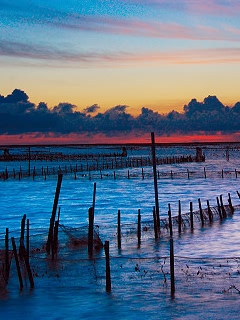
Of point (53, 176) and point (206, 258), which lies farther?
point (53, 176)

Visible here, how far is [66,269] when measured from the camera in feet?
58.9

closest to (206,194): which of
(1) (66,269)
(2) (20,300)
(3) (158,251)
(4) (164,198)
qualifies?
(4) (164,198)

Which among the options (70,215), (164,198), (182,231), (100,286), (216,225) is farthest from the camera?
(164,198)

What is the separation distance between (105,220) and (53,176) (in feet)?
139

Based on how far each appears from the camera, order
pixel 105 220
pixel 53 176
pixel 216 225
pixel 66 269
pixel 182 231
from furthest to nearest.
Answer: pixel 53 176 < pixel 105 220 < pixel 216 225 < pixel 182 231 < pixel 66 269

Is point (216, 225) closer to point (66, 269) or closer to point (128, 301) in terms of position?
point (66, 269)

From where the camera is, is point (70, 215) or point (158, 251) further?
point (70, 215)

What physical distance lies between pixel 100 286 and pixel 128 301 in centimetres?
164

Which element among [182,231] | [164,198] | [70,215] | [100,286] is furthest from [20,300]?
[164,198]

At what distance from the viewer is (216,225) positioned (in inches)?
1086

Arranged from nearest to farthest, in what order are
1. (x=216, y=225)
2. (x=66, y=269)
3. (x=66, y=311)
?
1. (x=66, y=311)
2. (x=66, y=269)
3. (x=216, y=225)

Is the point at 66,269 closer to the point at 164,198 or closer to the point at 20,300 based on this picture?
the point at 20,300

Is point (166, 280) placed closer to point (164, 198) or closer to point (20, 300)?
point (20, 300)

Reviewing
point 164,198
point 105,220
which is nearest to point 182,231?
point 105,220
